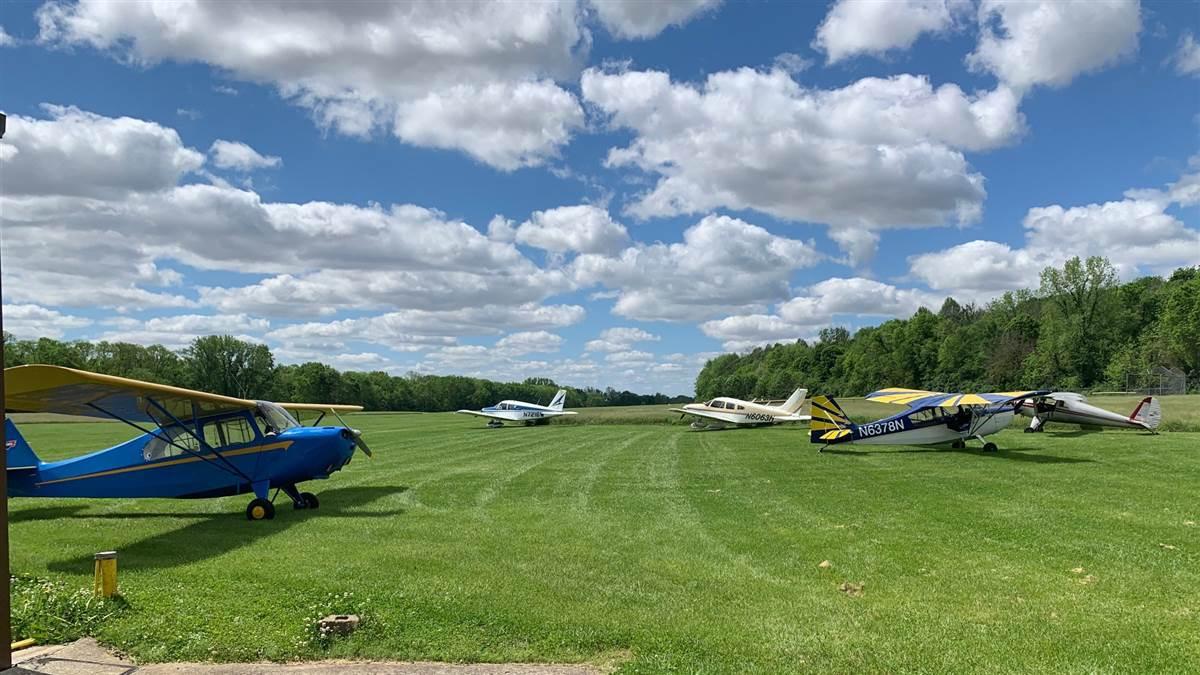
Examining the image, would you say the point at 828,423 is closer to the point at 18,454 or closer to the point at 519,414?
the point at 18,454

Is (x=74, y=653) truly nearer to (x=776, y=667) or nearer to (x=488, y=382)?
(x=776, y=667)

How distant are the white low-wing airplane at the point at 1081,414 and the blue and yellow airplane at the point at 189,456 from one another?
24919 mm

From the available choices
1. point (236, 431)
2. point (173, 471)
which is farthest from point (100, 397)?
point (236, 431)

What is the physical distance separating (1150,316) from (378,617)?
93.9 metres

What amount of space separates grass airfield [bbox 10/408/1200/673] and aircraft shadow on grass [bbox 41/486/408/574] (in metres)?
0.06

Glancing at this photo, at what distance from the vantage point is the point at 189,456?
11.2 meters

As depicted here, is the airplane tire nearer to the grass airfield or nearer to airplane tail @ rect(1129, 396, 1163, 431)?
the grass airfield

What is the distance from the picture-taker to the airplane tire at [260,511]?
1110cm

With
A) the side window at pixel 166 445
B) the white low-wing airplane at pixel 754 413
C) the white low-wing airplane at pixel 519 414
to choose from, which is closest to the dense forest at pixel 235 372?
the white low-wing airplane at pixel 519 414

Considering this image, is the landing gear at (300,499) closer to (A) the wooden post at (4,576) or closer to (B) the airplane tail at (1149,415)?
(A) the wooden post at (4,576)

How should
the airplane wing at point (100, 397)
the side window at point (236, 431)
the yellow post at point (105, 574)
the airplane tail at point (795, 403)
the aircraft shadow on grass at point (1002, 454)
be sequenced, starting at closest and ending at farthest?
the yellow post at point (105, 574)
the airplane wing at point (100, 397)
the side window at point (236, 431)
the aircraft shadow on grass at point (1002, 454)
the airplane tail at point (795, 403)

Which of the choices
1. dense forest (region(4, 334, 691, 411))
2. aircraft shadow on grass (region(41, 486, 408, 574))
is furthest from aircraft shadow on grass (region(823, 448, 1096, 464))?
dense forest (region(4, 334, 691, 411))

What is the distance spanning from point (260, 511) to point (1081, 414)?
2840cm

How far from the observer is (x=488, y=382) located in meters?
169
